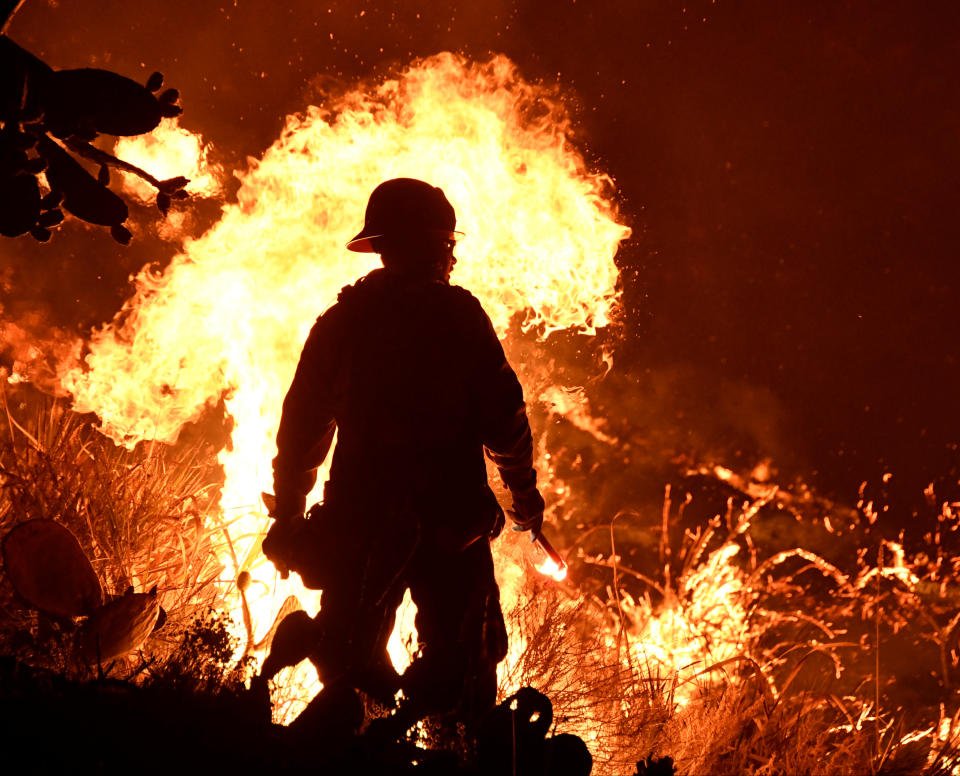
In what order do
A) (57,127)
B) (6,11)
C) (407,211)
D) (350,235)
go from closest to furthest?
(6,11) < (57,127) < (407,211) < (350,235)

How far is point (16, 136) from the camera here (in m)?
1.85

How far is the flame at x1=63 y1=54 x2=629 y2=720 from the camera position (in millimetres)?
5242

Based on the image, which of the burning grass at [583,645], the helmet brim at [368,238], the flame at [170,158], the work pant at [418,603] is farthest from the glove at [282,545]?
the flame at [170,158]

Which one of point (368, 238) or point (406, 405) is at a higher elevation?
point (368, 238)

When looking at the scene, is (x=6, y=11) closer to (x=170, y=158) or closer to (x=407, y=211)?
(x=407, y=211)

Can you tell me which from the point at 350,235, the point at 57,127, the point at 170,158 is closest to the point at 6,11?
the point at 57,127

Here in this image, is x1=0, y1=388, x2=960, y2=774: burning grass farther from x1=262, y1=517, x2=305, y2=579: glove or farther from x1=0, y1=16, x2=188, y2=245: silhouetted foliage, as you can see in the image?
x1=0, y1=16, x2=188, y2=245: silhouetted foliage

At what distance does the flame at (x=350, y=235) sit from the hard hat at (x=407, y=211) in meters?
2.25

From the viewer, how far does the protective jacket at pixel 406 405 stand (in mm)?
2781

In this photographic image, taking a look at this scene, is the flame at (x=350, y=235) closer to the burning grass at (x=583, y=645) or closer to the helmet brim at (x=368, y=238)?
the burning grass at (x=583, y=645)

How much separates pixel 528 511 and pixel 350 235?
317cm

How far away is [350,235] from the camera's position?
5.47 meters

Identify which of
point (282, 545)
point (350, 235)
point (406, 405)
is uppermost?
point (350, 235)

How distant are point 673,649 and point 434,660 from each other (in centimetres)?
283
